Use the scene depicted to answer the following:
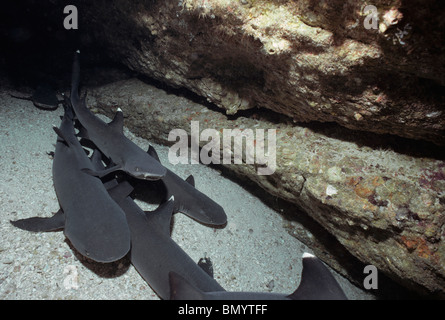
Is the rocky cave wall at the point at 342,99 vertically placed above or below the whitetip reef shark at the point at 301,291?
above

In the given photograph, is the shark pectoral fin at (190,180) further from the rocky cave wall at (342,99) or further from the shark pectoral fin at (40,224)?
the shark pectoral fin at (40,224)

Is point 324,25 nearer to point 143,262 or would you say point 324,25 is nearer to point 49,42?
point 143,262

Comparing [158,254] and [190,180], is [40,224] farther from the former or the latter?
[190,180]

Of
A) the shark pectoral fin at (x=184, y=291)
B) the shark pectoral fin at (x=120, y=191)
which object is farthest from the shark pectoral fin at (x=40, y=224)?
the shark pectoral fin at (x=184, y=291)

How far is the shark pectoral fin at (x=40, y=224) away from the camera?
2666mm

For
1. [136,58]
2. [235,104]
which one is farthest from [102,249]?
[136,58]

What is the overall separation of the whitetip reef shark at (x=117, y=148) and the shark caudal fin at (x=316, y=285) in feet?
6.40

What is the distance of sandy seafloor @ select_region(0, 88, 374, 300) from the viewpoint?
2.44m

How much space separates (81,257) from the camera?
104 inches

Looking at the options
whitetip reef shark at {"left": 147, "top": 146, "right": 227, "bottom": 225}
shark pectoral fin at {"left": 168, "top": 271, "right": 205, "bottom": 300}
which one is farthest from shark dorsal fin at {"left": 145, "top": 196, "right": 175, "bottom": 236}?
shark pectoral fin at {"left": 168, "top": 271, "right": 205, "bottom": 300}

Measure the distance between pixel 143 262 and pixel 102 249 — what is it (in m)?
0.45

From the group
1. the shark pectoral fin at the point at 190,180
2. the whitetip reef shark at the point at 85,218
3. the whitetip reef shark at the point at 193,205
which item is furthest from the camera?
the shark pectoral fin at the point at 190,180

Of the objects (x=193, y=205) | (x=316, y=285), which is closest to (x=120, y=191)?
(x=193, y=205)
